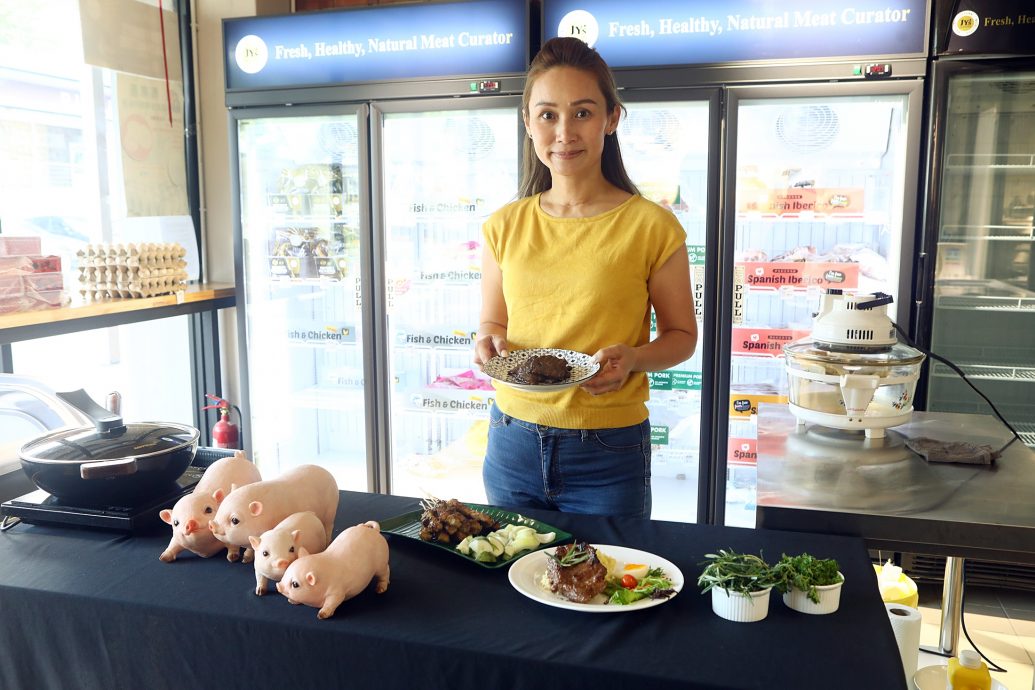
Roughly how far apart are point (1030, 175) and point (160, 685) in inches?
138

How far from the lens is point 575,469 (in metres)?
1.89

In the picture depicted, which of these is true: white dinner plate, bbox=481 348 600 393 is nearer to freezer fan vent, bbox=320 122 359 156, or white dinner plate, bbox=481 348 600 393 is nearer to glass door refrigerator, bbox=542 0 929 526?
glass door refrigerator, bbox=542 0 929 526

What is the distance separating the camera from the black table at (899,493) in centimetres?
161

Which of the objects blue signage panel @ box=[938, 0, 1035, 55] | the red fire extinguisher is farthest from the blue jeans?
the red fire extinguisher

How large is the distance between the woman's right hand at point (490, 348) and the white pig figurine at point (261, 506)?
565mm

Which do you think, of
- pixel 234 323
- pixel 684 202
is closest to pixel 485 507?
pixel 684 202

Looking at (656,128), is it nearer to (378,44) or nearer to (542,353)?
Answer: (378,44)

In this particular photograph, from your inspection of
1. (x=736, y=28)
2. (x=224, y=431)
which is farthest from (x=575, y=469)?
(x=224, y=431)

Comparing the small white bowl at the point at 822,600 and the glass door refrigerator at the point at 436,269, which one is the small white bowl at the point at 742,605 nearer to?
the small white bowl at the point at 822,600

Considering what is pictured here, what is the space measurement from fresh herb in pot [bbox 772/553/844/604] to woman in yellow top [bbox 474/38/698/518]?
645 millimetres

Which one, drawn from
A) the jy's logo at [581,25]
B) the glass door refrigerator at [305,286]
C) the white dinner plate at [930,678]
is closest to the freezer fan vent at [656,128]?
the jy's logo at [581,25]

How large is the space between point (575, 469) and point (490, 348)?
34cm

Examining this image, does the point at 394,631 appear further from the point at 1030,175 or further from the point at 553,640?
the point at 1030,175

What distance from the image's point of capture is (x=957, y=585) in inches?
94.6
